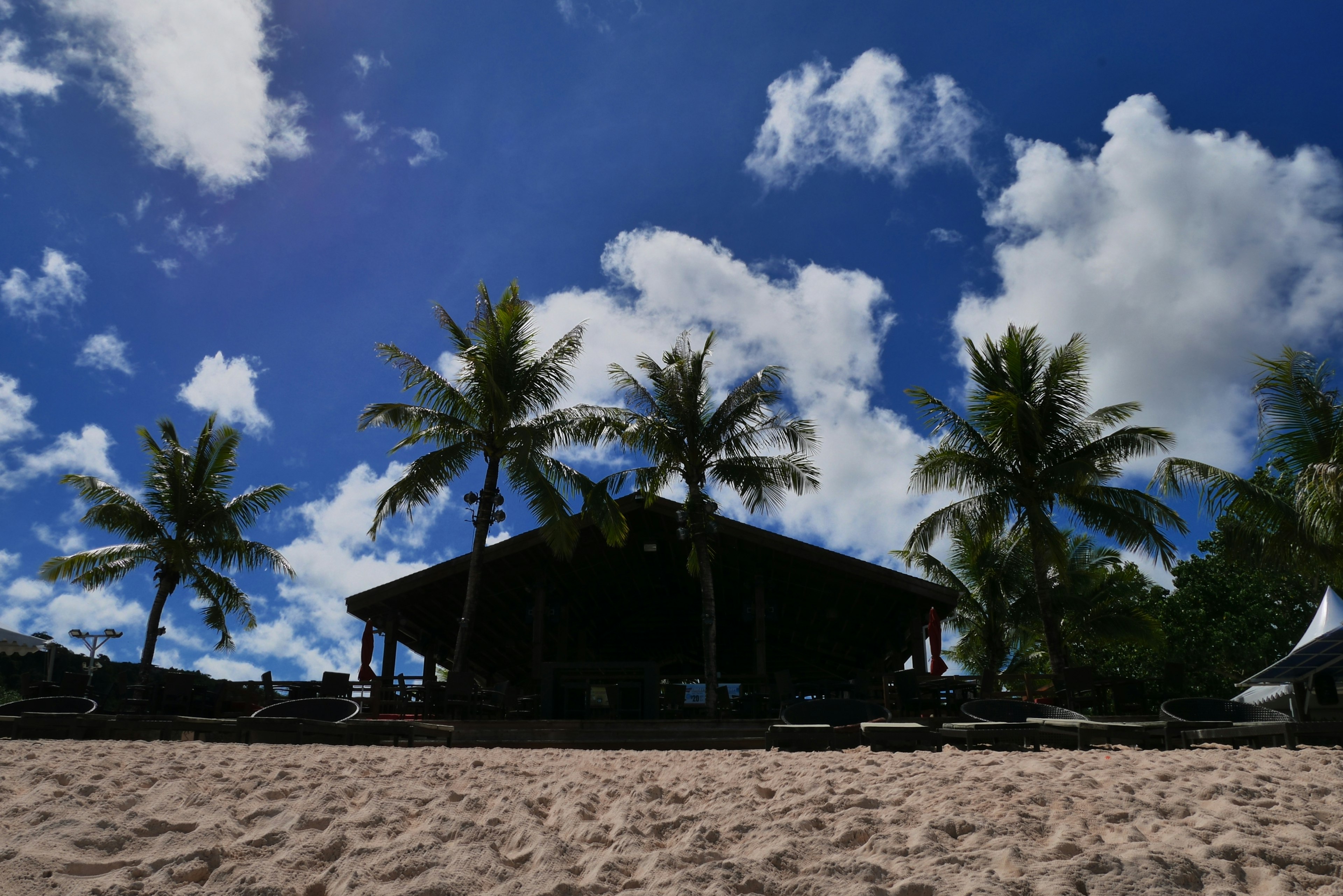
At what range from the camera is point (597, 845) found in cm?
321

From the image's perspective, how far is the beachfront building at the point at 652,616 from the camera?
521 inches

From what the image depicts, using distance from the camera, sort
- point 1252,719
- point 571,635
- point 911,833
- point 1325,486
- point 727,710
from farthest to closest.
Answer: point 571,635, point 727,710, point 1325,486, point 1252,719, point 911,833

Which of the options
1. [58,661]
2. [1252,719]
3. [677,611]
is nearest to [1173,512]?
[1252,719]

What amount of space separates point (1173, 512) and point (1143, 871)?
44.8 feet

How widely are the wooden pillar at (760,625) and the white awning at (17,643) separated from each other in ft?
39.7

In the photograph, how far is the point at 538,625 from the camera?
1547 centimetres

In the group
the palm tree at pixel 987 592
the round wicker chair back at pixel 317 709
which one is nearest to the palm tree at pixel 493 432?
the round wicker chair back at pixel 317 709

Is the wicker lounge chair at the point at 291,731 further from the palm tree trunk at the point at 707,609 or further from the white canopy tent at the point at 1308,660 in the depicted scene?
the white canopy tent at the point at 1308,660

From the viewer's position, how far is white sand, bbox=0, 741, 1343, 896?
2795 mm

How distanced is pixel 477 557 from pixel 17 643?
25.7 feet

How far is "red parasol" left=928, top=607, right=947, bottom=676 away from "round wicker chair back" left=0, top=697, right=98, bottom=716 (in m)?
11.9

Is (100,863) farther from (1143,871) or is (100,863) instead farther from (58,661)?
(58,661)

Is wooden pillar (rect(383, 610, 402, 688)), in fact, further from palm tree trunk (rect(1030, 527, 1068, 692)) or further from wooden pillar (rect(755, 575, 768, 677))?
palm tree trunk (rect(1030, 527, 1068, 692))

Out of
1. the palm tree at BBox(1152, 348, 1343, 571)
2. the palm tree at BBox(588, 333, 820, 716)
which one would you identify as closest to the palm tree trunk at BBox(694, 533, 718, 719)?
the palm tree at BBox(588, 333, 820, 716)
